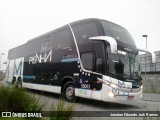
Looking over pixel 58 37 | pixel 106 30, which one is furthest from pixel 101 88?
pixel 58 37

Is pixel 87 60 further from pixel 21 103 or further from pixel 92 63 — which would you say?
pixel 21 103

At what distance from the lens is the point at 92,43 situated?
33.6 ft

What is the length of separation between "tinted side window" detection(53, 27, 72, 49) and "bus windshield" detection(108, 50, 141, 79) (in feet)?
9.48

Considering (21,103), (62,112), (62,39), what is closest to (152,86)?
(62,39)

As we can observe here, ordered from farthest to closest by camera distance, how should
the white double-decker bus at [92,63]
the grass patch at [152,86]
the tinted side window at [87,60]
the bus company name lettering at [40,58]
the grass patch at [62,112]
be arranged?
the grass patch at [152,86]
the bus company name lettering at [40,58]
the tinted side window at [87,60]
the white double-decker bus at [92,63]
the grass patch at [62,112]

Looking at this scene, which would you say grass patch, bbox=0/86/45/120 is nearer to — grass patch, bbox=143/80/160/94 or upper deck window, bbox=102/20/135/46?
upper deck window, bbox=102/20/135/46

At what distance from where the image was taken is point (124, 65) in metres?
10.0

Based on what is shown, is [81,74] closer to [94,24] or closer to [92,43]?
[92,43]

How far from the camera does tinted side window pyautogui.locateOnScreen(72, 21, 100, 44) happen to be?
10.5 meters

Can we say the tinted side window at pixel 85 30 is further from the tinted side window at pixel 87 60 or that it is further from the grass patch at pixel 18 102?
the grass patch at pixel 18 102

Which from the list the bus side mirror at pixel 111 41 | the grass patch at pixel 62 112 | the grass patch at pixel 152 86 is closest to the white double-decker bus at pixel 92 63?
the bus side mirror at pixel 111 41

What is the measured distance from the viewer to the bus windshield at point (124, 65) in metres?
9.69

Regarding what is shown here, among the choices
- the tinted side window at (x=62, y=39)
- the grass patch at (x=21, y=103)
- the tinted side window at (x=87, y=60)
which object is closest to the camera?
the grass patch at (x=21, y=103)

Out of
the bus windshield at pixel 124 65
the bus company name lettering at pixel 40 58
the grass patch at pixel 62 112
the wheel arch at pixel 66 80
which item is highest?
the bus company name lettering at pixel 40 58
